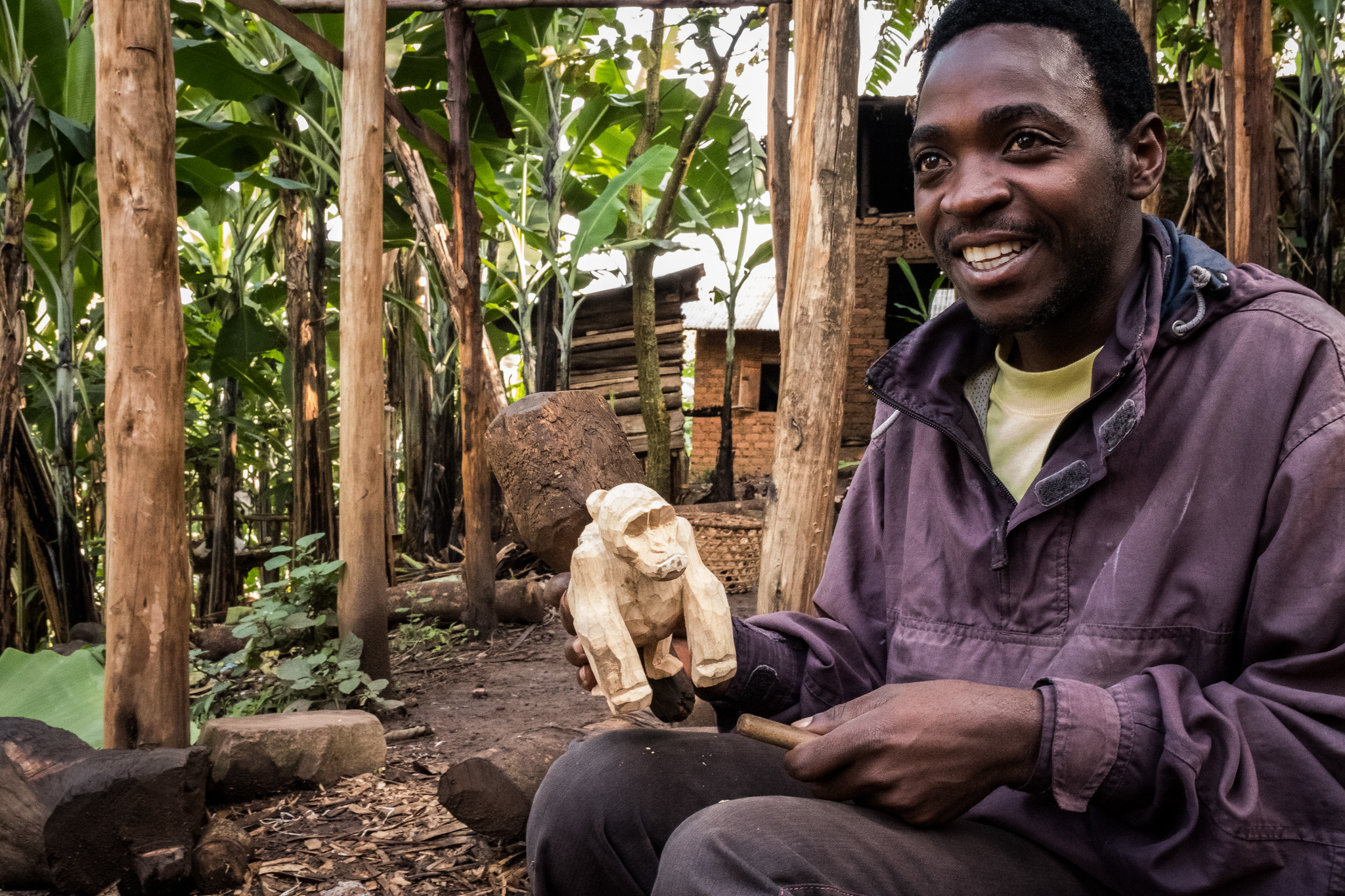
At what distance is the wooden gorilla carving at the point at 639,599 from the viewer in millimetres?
1461

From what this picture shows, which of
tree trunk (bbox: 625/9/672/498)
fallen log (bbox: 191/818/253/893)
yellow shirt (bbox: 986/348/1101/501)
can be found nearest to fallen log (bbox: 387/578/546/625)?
tree trunk (bbox: 625/9/672/498)

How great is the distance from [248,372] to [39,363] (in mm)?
1425

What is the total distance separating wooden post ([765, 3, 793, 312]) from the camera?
3.80 meters

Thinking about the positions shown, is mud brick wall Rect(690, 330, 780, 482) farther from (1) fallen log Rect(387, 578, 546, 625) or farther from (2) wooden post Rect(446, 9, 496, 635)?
(2) wooden post Rect(446, 9, 496, 635)

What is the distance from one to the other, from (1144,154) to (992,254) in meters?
0.30

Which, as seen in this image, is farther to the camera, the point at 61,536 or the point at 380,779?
the point at 61,536

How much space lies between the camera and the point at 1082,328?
1.55 metres

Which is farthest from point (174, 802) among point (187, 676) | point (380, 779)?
point (380, 779)

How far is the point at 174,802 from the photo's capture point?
2328mm

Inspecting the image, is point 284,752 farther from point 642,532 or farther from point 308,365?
point 308,365

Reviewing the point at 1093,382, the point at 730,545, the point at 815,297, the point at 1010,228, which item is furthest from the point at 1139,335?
the point at 730,545

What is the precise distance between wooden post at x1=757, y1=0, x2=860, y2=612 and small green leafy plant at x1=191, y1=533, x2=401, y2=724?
5.67 feet

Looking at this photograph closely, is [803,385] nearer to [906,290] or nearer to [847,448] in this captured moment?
[847,448]

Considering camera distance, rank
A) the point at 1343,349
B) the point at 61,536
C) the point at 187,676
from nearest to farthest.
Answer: the point at 1343,349 < the point at 187,676 < the point at 61,536
